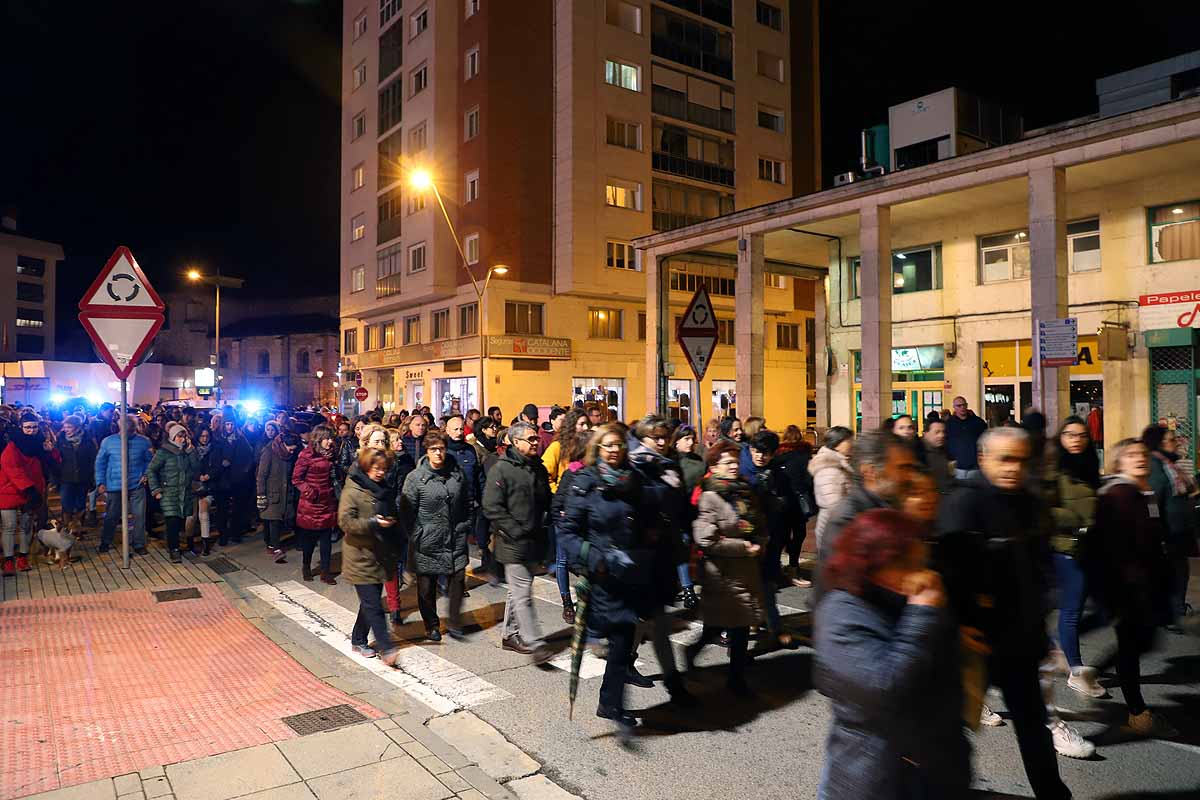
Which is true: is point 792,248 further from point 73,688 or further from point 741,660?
point 73,688

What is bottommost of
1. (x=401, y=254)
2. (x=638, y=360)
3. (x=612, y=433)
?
(x=612, y=433)

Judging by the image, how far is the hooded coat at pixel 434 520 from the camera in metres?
7.09

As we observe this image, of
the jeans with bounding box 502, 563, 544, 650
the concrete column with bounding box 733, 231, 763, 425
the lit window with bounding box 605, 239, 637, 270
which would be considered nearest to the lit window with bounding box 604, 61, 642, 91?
the lit window with bounding box 605, 239, 637, 270

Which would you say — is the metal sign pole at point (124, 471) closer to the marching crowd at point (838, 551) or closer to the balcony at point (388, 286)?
the marching crowd at point (838, 551)

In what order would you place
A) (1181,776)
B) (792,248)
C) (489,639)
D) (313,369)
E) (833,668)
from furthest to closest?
(313,369), (792,248), (489,639), (1181,776), (833,668)

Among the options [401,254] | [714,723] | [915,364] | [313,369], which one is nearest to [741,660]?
[714,723]

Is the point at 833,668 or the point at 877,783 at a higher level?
the point at 833,668

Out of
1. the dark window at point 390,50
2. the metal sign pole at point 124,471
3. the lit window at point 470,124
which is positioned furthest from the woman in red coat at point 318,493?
the dark window at point 390,50

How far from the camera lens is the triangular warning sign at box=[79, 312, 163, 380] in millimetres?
9672

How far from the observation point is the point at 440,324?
37.4m

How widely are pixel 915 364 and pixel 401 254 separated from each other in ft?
87.2

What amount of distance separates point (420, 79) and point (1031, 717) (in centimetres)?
4007

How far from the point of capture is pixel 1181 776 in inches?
167

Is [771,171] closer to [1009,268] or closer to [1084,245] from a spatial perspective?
[1009,268]
